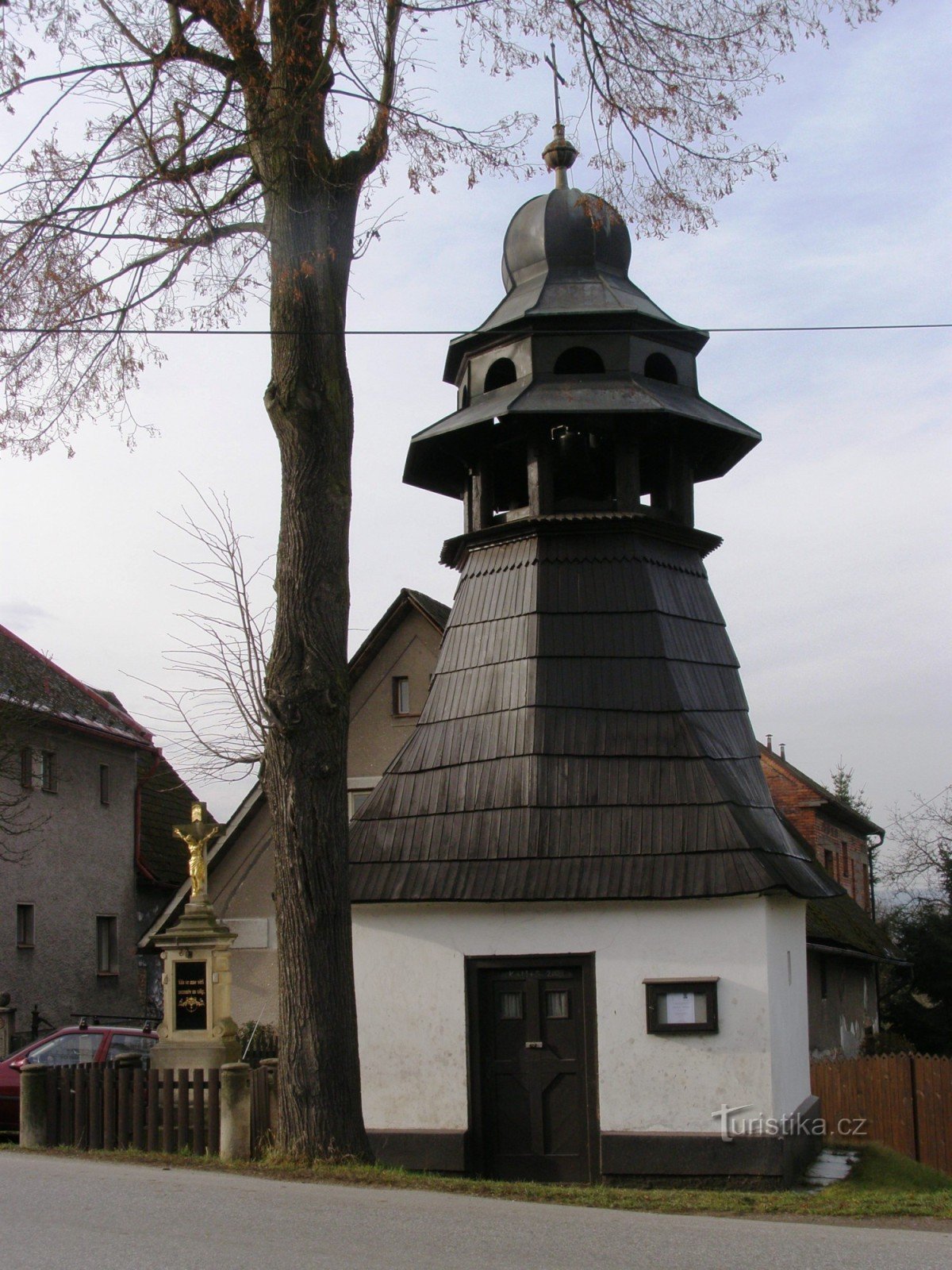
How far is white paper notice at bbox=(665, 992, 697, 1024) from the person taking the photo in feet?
39.4

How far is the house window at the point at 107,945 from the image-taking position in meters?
27.4

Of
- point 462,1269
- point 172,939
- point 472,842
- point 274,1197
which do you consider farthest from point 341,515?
point 172,939

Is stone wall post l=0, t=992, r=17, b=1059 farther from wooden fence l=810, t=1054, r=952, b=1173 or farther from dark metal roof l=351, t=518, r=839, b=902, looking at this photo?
wooden fence l=810, t=1054, r=952, b=1173

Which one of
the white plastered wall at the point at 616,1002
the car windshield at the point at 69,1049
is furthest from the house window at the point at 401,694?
the white plastered wall at the point at 616,1002

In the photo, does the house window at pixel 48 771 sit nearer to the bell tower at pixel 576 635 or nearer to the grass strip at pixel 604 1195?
the bell tower at pixel 576 635

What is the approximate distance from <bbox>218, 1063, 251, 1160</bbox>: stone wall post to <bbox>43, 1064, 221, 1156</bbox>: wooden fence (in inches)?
7.7

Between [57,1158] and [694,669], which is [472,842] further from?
[57,1158]

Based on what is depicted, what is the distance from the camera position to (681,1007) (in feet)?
39.4

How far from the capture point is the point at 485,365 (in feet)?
50.1

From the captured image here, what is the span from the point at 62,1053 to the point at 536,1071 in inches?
247

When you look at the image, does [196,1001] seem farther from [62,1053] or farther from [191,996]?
[62,1053]

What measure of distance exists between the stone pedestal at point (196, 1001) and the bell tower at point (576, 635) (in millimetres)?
4993

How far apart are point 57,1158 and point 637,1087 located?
471cm

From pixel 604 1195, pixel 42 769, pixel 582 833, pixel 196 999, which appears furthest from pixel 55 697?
pixel 604 1195
